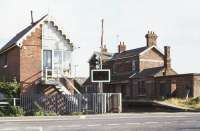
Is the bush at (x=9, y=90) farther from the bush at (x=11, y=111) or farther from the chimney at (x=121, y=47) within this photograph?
the chimney at (x=121, y=47)

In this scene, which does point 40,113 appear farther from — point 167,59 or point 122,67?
point 122,67

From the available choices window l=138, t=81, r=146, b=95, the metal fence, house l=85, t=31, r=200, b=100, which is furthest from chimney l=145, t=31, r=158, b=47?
the metal fence

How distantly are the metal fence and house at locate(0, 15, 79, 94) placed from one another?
3929mm

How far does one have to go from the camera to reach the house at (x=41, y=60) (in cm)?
4322

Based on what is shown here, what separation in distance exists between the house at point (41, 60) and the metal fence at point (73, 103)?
393 cm

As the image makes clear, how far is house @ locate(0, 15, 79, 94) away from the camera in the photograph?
43.2 metres

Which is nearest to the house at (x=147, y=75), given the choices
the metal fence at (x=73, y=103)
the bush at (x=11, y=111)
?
the metal fence at (x=73, y=103)

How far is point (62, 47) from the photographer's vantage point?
45.9 m

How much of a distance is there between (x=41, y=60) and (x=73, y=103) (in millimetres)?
7100

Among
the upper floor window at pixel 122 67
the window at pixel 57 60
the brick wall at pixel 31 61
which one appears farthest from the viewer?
the upper floor window at pixel 122 67

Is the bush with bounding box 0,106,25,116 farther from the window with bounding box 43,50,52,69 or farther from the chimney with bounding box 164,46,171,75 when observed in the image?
the chimney with bounding box 164,46,171,75

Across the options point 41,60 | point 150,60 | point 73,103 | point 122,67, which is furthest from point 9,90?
point 122,67

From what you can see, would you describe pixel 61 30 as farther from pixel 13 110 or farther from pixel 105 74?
pixel 13 110

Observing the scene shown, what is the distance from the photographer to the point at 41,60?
44.1 m
